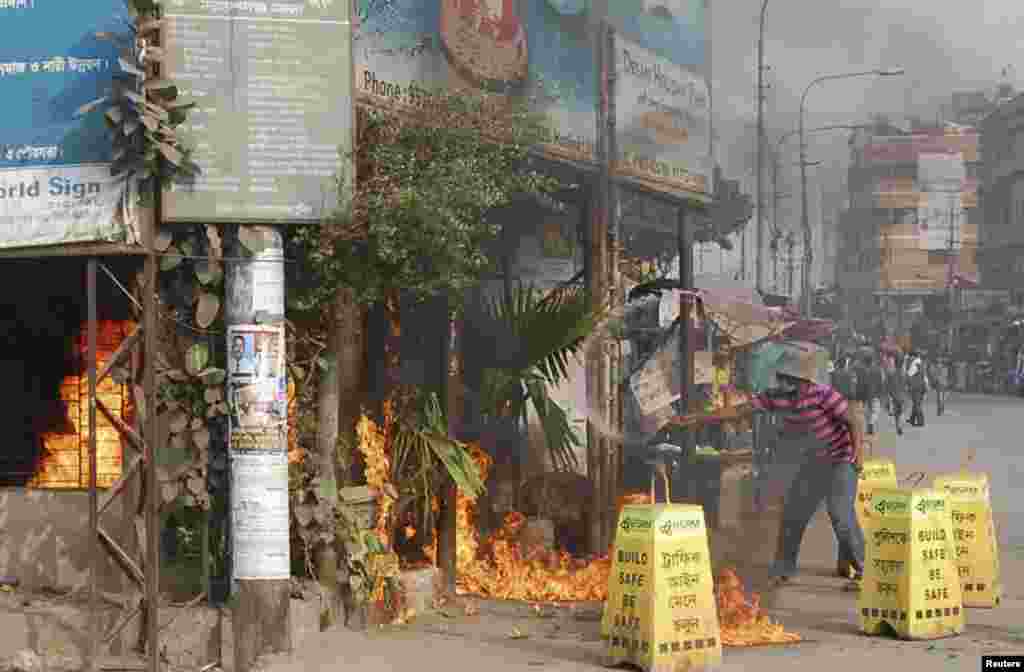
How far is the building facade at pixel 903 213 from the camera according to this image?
18688mm

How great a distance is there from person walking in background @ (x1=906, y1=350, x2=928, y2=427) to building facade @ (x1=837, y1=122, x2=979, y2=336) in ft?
22.5

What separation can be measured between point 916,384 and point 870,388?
331 cm

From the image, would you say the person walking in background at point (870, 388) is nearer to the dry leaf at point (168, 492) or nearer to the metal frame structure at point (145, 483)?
the dry leaf at point (168, 492)

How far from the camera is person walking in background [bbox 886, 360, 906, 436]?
29469 millimetres

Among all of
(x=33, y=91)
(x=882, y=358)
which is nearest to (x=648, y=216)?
(x=33, y=91)

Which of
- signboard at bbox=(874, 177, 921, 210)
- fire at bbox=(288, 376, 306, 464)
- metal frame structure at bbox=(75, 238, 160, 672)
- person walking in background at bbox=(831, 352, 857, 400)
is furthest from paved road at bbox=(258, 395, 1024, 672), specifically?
person walking in background at bbox=(831, 352, 857, 400)

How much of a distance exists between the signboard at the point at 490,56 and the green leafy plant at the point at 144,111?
137 centimetres

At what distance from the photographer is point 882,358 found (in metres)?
29.3

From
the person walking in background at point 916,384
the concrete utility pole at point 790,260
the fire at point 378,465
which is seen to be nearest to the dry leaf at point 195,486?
the fire at point 378,465

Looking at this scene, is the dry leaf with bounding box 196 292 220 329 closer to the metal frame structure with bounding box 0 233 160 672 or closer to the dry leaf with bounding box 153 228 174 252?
the metal frame structure with bounding box 0 233 160 672

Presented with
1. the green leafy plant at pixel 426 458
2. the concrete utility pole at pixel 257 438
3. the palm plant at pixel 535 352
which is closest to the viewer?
the concrete utility pole at pixel 257 438

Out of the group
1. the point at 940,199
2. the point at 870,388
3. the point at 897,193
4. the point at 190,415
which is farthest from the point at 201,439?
the point at 870,388

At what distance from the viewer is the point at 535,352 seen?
1050 cm

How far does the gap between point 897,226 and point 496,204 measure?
39.2ft
